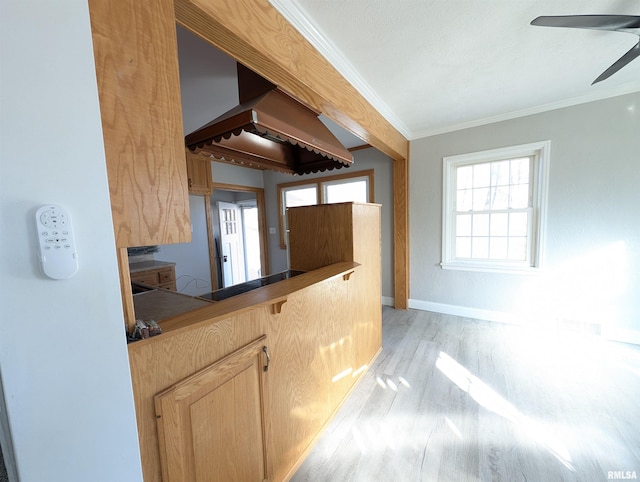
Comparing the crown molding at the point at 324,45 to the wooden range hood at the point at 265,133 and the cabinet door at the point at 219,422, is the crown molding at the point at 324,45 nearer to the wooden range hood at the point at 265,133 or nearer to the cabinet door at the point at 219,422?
the wooden range hood at the point at 265,133

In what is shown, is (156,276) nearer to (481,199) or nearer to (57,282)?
(57,282)

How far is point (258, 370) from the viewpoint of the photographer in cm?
112

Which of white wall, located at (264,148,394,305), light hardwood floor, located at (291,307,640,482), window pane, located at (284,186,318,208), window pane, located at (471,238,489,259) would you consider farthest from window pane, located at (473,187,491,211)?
window pane, located at (284,186,318,208)

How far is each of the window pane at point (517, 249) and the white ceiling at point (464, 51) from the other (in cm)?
146

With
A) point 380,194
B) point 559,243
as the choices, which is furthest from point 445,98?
point 559,243

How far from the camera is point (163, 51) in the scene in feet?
2.39

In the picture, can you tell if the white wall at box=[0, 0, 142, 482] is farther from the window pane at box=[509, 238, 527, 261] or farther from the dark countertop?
the window pane at box=[509, 238, 527, 261]

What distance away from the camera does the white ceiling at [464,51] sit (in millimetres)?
1320

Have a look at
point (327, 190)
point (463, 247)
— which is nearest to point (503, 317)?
point (463, 247)

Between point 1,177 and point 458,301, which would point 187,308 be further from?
point 458,301

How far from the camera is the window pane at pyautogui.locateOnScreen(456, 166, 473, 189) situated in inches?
122

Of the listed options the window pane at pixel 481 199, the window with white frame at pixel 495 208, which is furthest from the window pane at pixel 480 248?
the window pane at pixel 481 199

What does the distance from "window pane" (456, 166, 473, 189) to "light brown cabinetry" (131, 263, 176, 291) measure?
4074 millimetres

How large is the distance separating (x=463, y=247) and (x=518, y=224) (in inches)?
25.3
